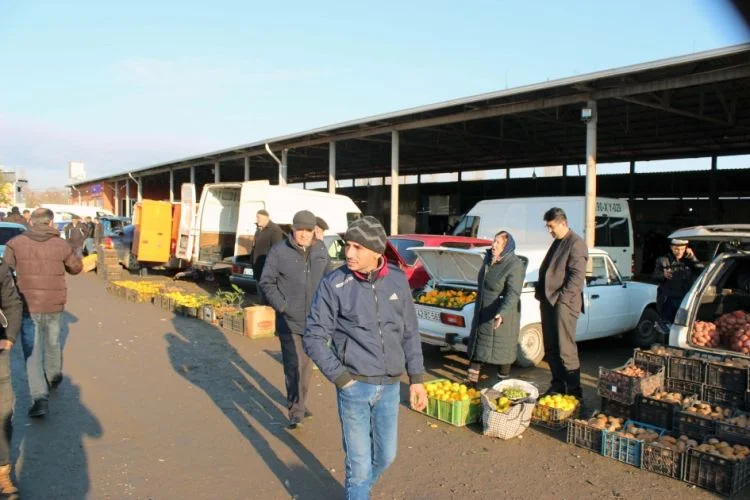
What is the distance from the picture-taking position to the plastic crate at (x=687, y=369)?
5630 mm

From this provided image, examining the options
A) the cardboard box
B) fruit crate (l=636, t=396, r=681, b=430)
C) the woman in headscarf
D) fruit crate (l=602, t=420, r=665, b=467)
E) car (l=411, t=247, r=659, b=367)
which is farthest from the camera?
the cardboard box

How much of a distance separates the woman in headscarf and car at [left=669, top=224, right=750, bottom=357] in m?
1.67

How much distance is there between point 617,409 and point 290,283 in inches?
131

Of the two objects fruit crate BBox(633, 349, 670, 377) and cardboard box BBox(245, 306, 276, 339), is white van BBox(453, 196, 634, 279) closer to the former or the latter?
cardboard box BBox(245, 306, 276, 339)

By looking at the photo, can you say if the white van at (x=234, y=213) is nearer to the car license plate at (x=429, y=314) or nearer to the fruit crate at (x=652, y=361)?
the car license plate at (x=429, y=314)

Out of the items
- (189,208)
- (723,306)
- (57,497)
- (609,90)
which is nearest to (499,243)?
(723,306)

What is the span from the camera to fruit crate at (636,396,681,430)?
518cm

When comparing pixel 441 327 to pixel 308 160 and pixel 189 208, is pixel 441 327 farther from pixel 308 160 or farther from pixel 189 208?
pixel 308 160

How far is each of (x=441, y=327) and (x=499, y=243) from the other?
1783mm

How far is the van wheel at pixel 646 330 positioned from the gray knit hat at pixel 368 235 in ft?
23.6

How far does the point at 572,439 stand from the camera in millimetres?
5215

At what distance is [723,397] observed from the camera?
5.48 m

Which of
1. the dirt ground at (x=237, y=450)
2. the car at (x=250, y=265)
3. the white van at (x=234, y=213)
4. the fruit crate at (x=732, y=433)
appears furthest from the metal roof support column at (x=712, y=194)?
the fruit crate at (x=732, y=433)

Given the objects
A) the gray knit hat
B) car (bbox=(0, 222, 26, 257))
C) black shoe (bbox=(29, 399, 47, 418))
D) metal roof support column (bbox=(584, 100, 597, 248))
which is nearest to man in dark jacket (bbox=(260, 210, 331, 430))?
the gray knit hat
